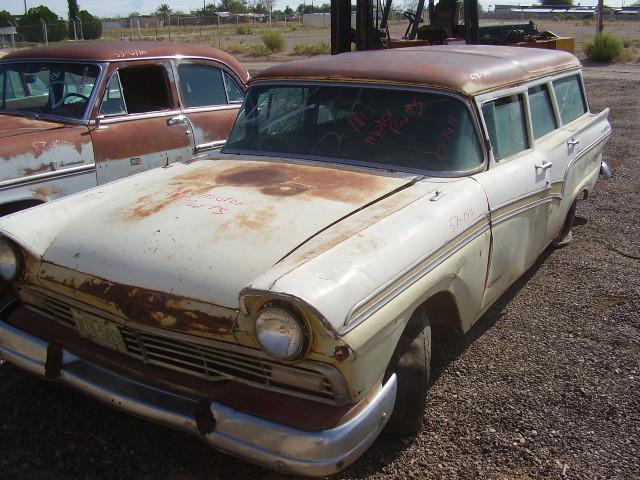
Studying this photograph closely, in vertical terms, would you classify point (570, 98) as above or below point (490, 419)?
above

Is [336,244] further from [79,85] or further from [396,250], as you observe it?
[79,85]

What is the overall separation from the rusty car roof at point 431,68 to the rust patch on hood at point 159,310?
70.5 inches

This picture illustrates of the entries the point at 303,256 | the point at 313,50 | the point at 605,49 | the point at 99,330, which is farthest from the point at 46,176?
the point at 313,50

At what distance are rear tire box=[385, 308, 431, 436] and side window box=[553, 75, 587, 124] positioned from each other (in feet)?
8.28

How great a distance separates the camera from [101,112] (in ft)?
16.3

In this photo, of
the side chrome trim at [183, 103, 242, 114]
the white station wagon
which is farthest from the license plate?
the side chrome trim at [183, 103, 242, 114]

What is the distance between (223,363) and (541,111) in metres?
2.89

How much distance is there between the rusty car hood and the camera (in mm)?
4602

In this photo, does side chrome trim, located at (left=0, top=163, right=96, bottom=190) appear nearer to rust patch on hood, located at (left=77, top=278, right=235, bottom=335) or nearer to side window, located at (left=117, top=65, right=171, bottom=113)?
side window, located at (left=117, top=65, right=171, bottom=113)

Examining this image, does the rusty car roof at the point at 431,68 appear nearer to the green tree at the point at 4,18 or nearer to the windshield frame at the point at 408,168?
the windshield frame at the point at 408,168

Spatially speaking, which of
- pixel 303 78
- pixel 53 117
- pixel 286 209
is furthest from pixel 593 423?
pixel 53 117

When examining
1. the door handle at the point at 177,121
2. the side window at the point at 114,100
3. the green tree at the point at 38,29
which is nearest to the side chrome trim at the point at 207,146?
the door handle at the point at 177,121

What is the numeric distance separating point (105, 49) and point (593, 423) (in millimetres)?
4515

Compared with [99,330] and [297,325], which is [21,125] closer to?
[99,330]
